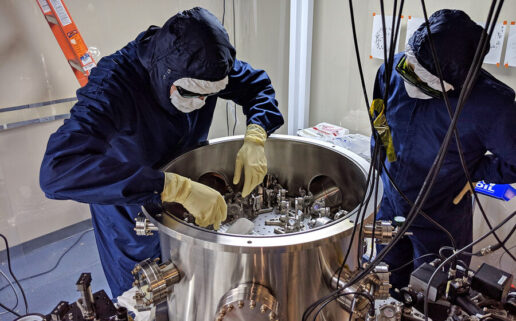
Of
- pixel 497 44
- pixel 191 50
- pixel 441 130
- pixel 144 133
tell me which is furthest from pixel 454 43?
pixel 144 133

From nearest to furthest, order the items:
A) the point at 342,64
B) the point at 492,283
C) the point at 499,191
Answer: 1. the point at 492,283
2. the point at 499,191
3. the point at 342,64

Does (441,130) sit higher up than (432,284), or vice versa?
(441,130)

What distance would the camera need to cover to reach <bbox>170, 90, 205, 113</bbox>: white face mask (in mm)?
1185

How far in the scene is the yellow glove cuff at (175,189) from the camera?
3.33ft

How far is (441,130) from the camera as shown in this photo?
1416 mm

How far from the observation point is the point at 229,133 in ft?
9.65

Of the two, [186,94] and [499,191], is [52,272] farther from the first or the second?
[499,191]

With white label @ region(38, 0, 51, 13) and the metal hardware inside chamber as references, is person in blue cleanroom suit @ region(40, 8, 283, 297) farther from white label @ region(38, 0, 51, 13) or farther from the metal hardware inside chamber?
white label @ region(38, 0, 51, 13)

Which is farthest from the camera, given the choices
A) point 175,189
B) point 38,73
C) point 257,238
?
point 38,73

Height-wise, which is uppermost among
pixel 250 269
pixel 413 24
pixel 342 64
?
pixel 413 24

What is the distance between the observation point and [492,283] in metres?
0.87

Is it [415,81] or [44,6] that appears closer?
[415,81]

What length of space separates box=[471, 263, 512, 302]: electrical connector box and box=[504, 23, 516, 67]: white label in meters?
1.36

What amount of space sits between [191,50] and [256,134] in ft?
1.15
